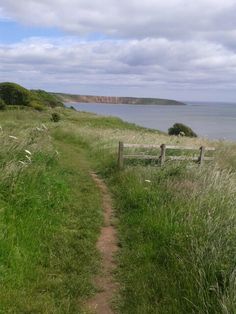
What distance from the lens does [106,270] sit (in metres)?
6.50

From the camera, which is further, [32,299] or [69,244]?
[69,244]

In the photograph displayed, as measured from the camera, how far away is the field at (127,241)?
17.3 ft

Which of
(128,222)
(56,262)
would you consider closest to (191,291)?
(56,262)

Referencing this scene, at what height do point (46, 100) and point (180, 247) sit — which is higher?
point (180, 247)

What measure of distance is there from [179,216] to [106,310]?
2823 millimetres

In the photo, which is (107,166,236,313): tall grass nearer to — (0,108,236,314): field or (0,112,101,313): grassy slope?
(0,108,236,314): field

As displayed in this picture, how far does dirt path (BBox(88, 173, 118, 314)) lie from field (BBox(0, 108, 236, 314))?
4.3 inches

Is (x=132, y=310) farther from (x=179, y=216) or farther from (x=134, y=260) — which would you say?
(x=179, y=216)

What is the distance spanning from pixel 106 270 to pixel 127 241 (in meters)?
1.31

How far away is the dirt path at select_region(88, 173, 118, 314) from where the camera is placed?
548cm

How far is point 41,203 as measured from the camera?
328 inches

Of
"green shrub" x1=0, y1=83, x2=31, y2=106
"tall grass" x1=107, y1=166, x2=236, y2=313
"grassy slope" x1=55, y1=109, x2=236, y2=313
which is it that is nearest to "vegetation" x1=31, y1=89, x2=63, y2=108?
"green shrub" x1=0, y1=83, x2=31, y2=106

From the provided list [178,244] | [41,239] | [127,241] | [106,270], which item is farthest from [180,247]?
[41,239]

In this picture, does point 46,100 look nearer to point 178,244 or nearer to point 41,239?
point 41,239
